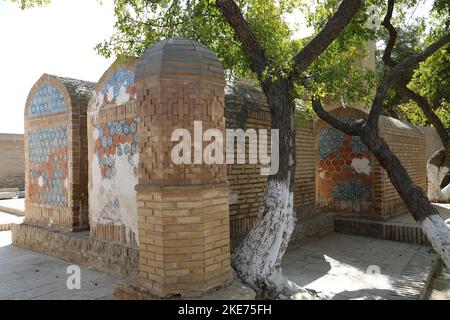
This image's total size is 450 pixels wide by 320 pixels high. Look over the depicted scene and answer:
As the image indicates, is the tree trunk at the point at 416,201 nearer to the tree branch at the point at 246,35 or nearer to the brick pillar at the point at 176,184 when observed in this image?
the tree branch at the point at 246,35

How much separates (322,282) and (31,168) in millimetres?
5995

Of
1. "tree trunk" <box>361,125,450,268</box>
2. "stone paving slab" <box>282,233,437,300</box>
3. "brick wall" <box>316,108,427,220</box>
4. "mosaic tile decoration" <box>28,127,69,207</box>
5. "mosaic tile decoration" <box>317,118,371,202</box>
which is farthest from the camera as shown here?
"mosaic tile decoration" <box>317,118,371,202</box>

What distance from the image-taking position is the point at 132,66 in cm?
541

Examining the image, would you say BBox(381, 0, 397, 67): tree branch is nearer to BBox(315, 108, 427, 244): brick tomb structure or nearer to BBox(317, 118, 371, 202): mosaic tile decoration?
BBox(315, 108, 427, 244): brick tomb structure

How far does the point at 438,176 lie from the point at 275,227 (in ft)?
31.8

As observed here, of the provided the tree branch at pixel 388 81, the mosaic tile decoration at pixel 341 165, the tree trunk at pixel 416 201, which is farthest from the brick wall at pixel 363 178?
the tree trunk at pixel 416 201

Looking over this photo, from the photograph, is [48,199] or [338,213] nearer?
[48,199]

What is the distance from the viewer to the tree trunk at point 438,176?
38.5 ft

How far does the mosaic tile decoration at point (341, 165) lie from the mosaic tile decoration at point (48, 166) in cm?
606

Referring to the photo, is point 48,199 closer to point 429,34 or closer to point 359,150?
point 359,150

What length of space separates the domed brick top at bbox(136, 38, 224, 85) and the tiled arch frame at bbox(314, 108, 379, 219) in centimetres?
540

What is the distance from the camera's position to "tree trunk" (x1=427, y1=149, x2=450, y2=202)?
38.5 feet

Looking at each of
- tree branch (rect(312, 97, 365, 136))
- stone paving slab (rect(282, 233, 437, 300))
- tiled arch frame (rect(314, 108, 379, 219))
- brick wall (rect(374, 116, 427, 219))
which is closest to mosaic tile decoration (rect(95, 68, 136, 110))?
tree branch (rect(312, 97, 365, 136))
